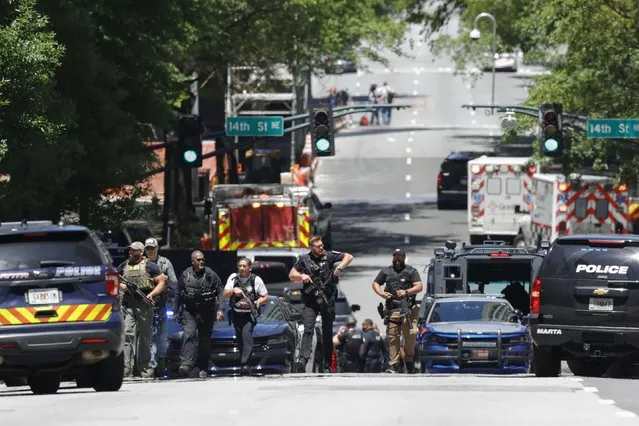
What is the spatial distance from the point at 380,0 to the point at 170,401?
48.2 m

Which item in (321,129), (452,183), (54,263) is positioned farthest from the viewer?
(452,183)

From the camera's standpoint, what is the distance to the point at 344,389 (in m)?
17.0

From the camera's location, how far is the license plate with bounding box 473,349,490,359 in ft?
74.8

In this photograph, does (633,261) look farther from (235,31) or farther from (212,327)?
(235,31)

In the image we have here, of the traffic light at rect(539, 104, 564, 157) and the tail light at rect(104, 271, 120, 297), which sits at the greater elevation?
the traffic light at rect(539, 104, 564, 157)

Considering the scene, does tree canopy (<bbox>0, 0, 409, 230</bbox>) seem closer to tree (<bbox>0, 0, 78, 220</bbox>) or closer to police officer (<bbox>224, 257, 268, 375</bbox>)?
tree (<bbox>0, 0, 78, 220</bbox>)

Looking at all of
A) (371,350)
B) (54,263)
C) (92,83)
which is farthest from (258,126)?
(54,263)

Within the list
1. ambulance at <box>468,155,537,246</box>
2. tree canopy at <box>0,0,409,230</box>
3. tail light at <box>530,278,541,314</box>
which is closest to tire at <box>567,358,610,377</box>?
tail light at <box>530,278,541,314</box>

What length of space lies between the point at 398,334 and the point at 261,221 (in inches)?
540

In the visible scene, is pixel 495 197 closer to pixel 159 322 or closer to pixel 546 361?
pixel 159 322

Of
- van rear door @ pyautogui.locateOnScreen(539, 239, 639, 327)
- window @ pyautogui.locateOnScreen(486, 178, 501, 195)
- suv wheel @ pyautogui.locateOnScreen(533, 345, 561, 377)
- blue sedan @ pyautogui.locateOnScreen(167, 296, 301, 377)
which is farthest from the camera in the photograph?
window @ pyautogui.locateOnScreen(486, 178, 501, 195)

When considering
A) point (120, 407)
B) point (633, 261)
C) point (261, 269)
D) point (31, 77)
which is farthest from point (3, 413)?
point (261, 269)

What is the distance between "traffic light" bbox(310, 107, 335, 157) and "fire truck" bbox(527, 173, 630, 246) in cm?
989

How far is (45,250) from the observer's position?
16.4 meters
